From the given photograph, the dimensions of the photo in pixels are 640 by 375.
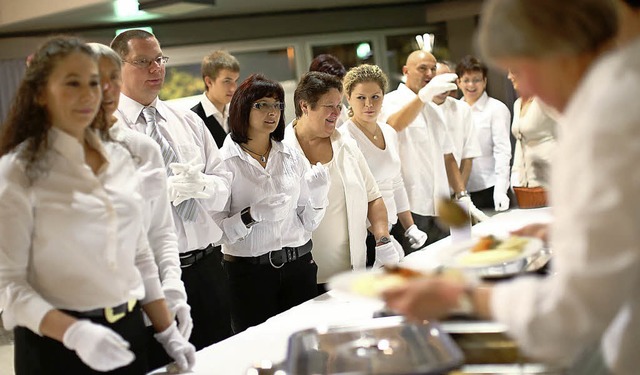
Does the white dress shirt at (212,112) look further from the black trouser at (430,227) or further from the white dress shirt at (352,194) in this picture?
the black trouser at (430,227)

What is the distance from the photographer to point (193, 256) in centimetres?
257

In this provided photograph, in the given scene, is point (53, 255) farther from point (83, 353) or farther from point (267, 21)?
point (267, 21)

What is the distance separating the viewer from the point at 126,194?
1668 millimetres

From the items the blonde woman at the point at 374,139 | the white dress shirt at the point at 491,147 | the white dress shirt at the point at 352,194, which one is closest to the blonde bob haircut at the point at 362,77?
the blonde woman at the point at 374,139

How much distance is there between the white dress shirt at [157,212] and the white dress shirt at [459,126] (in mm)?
2864

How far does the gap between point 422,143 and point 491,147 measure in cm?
151

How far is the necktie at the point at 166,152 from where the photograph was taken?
2.53 metres

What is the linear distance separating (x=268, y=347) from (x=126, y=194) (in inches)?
21.3

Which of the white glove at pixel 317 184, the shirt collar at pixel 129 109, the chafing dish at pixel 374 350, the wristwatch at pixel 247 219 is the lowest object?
the chafing dish at pixel 374 350

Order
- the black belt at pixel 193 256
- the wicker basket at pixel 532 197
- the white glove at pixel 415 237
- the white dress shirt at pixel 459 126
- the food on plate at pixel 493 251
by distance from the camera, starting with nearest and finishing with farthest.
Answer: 1. the food on plate at pixel 493 251
2. the black belt at pixel 193 256
3. the white glove at pixel 415 237
4. the wicker basket at pixel 532 197
5. the white dress shirt at pixel 459 126

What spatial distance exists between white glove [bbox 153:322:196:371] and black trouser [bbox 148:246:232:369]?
0.80 meters

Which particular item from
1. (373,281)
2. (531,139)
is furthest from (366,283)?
(531,139)

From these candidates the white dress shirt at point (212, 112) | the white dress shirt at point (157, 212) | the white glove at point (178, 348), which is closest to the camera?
the white glove at point (178, 348)

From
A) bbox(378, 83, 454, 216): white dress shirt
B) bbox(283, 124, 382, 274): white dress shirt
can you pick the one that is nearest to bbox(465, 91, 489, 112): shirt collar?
bbox(378, 83, 454, 216): white dress shirt
